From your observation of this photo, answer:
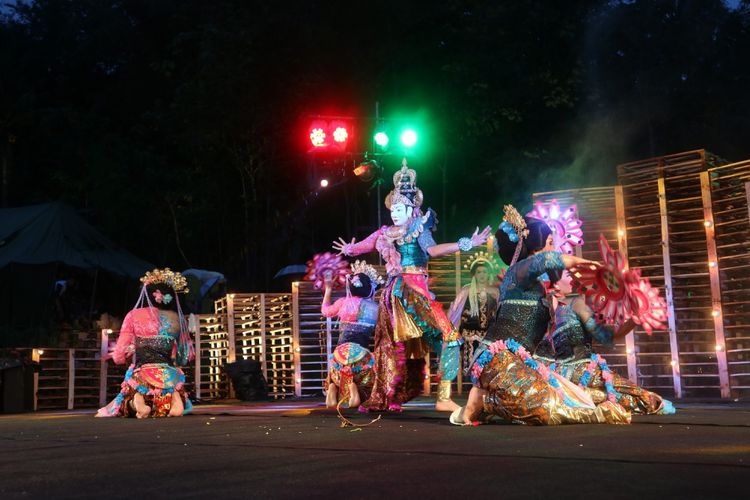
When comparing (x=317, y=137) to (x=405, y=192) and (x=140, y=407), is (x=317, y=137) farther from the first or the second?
(x=140, y=407)

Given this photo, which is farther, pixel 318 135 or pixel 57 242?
pixel 57 242

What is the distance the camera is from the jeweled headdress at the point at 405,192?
7.58 metres

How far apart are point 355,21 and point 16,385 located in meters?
13.3

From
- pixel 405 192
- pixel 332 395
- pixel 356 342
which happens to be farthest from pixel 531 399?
pixel 332 395

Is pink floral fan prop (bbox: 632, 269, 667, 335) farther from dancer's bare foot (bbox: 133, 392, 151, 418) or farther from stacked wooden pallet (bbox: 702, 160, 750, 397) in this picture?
stacked wooden pallet (bbox: 702, 160, 750, 397)

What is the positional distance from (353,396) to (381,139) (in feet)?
19.5

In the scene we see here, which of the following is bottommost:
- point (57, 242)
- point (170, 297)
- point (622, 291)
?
point (622, 291)

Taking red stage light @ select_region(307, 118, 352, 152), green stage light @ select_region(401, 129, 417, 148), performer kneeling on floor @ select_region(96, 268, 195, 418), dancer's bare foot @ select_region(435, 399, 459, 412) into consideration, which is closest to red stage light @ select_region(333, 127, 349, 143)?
red stage light @ select_region(307, 118, 352, 152)

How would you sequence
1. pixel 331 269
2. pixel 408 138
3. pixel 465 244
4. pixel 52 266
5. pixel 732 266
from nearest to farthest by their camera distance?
pixel 465 244
pixel 331 269
pixel 732 266
pixel 408 138
pixel 52 266

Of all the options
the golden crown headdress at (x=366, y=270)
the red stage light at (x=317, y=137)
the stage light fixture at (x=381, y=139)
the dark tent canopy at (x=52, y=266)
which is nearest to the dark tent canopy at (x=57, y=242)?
the dark tent canopy at (x=52, y=266)

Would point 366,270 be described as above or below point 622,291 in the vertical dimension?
above

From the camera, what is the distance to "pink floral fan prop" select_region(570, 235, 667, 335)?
521 centimetres

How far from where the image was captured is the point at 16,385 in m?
10.9

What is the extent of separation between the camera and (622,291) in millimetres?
5223
